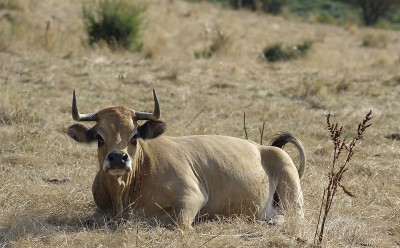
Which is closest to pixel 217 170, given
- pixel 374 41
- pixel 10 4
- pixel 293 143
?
pixel 293 143

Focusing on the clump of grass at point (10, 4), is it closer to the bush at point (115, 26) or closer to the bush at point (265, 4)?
the bush at point (115, 26)

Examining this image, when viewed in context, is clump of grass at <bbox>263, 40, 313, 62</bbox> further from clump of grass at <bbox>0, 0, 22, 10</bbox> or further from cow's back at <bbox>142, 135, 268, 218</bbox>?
cow's back at <bbox>142, 135, 268, 218</bbox>

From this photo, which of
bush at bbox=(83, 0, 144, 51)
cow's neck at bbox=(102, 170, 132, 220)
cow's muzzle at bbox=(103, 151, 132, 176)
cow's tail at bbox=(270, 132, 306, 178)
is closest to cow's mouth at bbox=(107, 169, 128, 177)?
cow's muzzle at bbox=(103, 151, 132, 176)

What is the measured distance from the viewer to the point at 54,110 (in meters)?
12.5

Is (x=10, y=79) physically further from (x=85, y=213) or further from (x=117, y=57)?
(x=85, y=213)

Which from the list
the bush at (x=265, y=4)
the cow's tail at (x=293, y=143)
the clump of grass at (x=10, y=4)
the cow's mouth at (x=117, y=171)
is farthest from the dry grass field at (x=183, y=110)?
the bush at (x=265, y=4)

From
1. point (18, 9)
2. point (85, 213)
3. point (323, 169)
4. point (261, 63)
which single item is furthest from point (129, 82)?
point (18, 9)

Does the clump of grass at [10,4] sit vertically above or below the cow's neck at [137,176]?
below

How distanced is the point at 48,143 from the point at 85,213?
2712 millimetres

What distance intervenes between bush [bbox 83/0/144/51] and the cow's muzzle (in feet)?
44.3

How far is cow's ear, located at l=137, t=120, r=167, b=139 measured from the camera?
7305 millimetres

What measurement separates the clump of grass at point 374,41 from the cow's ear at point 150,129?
2161 centimetres

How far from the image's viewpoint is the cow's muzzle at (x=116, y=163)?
22.1ft

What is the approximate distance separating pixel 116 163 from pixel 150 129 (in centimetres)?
70
